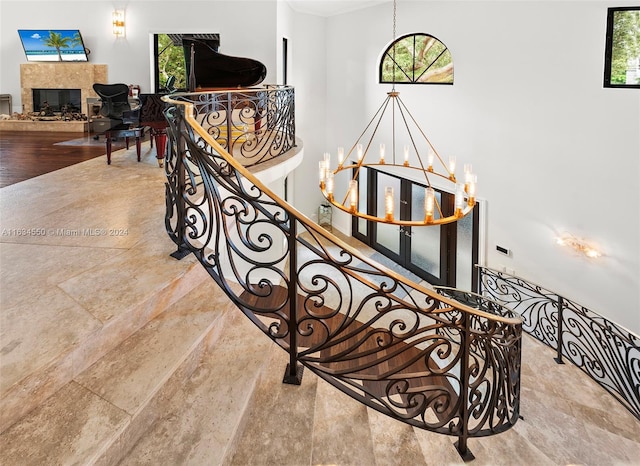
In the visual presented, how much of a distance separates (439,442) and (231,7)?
27.2 ft

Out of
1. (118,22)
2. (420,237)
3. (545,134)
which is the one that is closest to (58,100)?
(118,22)

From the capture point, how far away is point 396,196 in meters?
9.61

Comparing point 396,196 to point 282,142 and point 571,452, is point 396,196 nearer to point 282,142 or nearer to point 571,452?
point 282,142

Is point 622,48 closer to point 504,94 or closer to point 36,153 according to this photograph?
point 504,94

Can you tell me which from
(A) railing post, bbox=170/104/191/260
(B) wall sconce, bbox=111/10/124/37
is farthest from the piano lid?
(B) wall sconce, bbox=111/10/124/37

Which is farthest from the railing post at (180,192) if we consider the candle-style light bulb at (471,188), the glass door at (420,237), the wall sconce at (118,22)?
the wall sconce at (118,22)

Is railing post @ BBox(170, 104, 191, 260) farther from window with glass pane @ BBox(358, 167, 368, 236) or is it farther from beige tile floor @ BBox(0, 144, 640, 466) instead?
window with glass pane @ BBox(358, 167, 368, 236)

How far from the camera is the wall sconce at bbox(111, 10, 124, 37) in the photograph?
8.65m

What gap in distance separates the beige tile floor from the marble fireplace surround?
6.00 m

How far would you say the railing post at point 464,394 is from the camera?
7.13 feet

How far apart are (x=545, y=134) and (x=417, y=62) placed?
3.25m

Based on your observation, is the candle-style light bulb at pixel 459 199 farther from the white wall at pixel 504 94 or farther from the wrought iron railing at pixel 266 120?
the white wall at pixel 504 94

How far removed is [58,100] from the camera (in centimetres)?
929

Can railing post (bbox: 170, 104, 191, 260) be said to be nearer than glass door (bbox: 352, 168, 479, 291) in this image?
Yes
